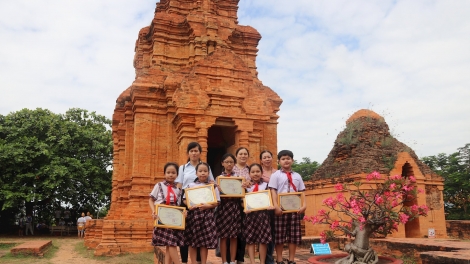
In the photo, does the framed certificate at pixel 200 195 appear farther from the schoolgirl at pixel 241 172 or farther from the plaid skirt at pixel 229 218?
the schoolgirl at pixel 241 172

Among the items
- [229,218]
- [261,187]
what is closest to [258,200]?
[261,187]

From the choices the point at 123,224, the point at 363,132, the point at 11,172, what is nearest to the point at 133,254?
the point at 123,224

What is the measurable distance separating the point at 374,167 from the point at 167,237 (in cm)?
1077

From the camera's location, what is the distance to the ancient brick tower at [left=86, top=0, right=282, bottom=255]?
433 inches

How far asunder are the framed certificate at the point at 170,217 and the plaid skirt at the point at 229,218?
0.58 m

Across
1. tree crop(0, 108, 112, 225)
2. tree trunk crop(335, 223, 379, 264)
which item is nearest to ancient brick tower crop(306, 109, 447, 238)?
tree trunk crop(335, 223, 379, 264)

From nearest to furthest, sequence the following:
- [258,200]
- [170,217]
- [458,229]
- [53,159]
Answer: [170,217] < [258,200] < [458,229] < [53,159]

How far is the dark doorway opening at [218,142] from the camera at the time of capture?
13.5 meters

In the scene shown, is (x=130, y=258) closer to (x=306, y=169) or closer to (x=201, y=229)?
(x=201, y=229)

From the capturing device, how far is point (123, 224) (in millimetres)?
10711

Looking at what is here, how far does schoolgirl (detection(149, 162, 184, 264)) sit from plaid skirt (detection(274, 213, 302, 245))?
4.26ft

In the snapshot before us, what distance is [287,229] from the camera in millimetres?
5484

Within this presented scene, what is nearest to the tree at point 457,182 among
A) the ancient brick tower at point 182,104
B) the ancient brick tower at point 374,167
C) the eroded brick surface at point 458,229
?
the eroded brick surface at point 458,229

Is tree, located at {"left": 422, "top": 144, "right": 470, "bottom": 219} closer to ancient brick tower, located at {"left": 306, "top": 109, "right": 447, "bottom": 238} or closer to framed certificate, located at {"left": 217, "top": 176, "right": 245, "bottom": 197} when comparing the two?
ancient brick tower, located at {"left": 306, "top": 109, "right": 447, "bottom": 238}
